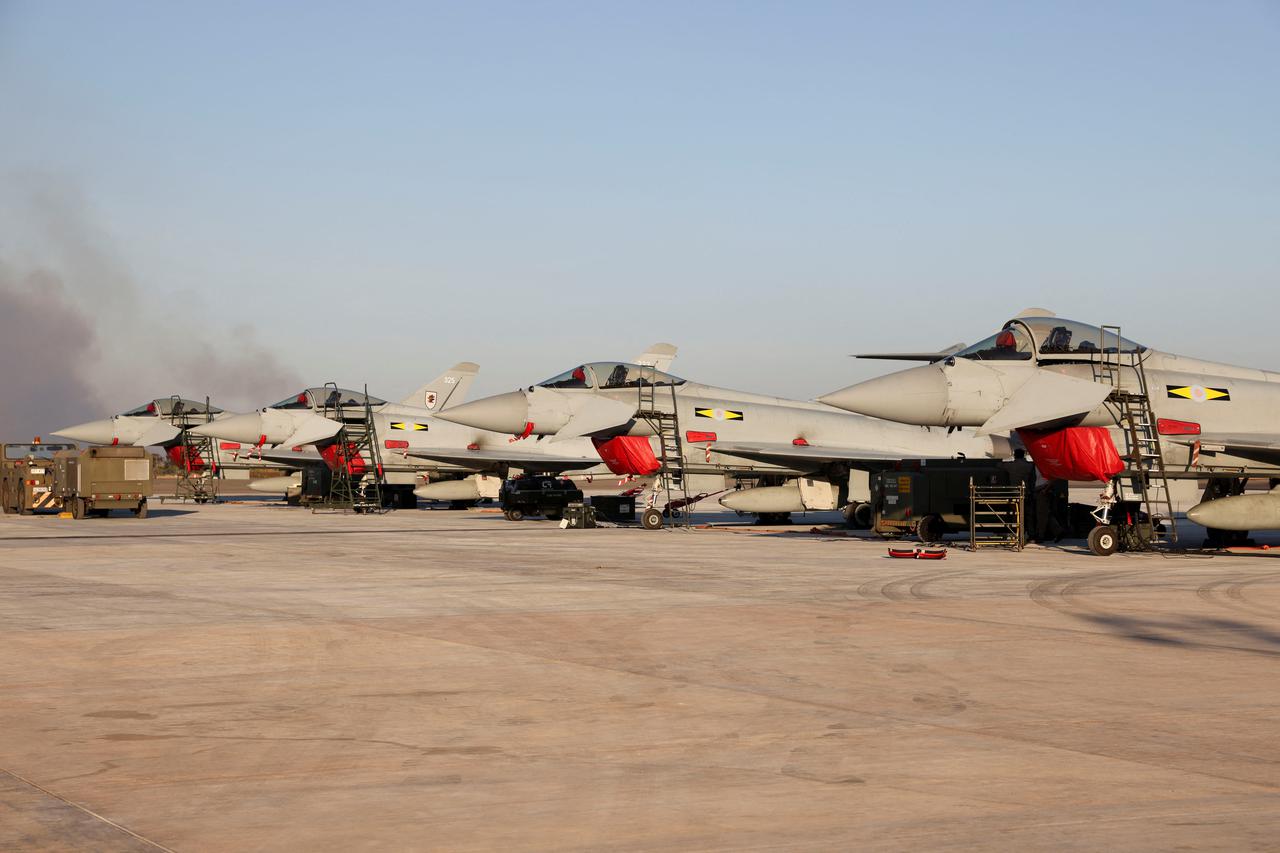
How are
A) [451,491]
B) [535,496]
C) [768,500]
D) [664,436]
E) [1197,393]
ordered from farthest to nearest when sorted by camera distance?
[451,491]
[535,496]
[664,436]
[768,500]
[1197,393]

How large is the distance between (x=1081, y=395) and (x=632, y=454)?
38.5 feet

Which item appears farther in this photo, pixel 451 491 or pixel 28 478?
pixel 451 491

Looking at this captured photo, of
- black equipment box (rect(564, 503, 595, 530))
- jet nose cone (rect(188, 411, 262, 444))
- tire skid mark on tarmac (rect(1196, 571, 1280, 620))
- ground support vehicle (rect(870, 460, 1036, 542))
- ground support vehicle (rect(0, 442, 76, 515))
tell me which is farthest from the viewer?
jet nose cone (rect(188, 411, 262, 444))

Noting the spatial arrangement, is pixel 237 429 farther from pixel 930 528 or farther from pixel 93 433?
pixel 930 528

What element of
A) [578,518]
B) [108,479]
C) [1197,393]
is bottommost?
[578,518]

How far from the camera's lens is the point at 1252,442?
19.6 metres

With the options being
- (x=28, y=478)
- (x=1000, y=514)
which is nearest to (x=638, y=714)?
(x=1000, y=514)

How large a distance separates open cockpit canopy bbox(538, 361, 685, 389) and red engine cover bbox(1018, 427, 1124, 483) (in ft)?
35.1

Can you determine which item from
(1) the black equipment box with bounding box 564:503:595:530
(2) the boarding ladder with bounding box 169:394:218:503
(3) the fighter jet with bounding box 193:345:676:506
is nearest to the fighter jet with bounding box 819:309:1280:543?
(1) the black equipment box with bounding box 564:503:595:530

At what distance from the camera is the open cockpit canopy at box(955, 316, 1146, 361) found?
2125cm

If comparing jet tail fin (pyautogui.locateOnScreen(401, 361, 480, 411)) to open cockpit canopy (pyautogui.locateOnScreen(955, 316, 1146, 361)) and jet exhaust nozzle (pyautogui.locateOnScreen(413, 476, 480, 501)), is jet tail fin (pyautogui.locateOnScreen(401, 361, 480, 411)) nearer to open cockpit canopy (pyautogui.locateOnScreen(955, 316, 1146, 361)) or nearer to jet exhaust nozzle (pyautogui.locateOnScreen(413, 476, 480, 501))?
jet exhaust nozzle (pyautogui.locateOnScreen(413, 476, 480, 501))

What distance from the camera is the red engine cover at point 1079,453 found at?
20.7 meters

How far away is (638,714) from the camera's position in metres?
7.27

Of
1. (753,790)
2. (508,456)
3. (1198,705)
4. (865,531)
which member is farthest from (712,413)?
(753,790)
